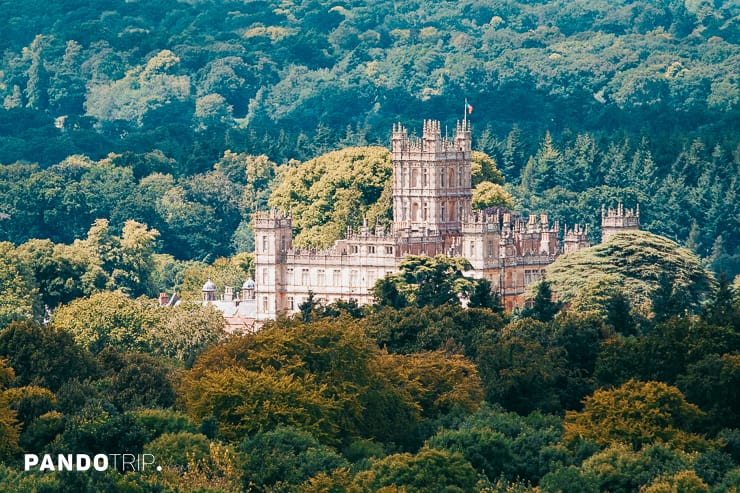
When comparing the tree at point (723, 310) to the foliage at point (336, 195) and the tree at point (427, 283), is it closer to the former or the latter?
the tree at point (427, 283)

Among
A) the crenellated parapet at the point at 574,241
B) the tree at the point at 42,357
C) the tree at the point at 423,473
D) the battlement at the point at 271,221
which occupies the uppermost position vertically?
the battlement at the point at 271,221

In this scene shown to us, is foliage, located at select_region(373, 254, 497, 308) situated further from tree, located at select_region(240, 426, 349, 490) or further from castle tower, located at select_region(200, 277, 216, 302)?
tree, located at select_region(240, 426, 349, 490)

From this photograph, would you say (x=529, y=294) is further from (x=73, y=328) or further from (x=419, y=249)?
(x=73, y=328)

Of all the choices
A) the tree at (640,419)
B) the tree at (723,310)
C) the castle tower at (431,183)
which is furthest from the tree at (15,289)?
the tree at (640,419)

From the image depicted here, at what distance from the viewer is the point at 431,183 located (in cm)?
13212

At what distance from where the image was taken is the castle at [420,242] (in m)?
125

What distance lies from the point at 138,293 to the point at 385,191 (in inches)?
519

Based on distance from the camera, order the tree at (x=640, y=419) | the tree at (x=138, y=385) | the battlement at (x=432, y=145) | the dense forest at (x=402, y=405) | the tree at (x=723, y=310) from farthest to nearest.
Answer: the battlement at (x=432, y=145) < the tree at (x=723, y=310) < the tree at (x=138, y=385) < the tree at (x=640, y=419) < the dense forest at (x=402, y=405)

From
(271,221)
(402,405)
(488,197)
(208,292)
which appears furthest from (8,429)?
(488,197)

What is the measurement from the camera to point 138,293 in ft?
483

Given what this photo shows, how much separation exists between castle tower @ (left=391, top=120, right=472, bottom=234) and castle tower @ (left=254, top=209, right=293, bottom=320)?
5.32 m

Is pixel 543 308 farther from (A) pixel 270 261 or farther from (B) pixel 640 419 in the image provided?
(B) pixel 640 419

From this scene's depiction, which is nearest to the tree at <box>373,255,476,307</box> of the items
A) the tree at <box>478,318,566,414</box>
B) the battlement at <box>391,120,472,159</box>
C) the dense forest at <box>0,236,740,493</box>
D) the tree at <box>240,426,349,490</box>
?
the dense forest at <box>0,236,740,493</box>

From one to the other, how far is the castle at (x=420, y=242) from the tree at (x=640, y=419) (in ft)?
122
